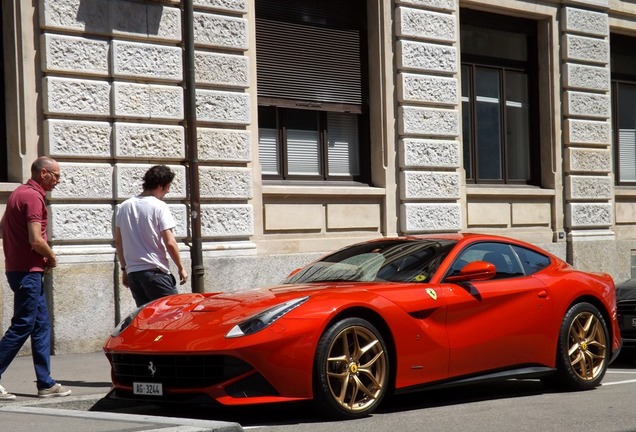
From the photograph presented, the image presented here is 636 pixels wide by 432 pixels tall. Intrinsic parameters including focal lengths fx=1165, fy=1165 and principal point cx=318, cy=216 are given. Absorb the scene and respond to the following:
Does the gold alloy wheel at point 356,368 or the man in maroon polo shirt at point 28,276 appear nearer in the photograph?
the gold alloy wheel at point 356,368

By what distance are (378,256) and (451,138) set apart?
28.7ft

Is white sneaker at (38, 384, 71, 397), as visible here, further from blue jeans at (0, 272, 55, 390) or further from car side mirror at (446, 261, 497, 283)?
car side mirror at (446, 261, 497, 283)

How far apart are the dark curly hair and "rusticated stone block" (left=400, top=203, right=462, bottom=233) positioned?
7492mm

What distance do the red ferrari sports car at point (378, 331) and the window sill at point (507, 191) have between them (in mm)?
8348

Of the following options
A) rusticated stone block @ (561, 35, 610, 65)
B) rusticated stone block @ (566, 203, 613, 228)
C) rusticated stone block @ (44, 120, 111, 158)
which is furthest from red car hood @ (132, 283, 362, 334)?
rusticated stone block @ (561, 35, 610, 65)

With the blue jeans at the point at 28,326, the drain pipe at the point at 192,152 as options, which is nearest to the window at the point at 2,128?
the drain pipe at the point at 192,152

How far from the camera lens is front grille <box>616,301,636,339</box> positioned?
11.7 meters

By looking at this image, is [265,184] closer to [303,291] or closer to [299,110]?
[299,110]

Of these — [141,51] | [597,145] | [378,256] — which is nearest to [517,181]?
[597,145]

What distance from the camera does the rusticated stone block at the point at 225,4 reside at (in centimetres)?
1441

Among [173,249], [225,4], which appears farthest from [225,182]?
[173,249]

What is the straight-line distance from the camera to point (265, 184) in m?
15.7

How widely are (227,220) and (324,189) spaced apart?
1.95 meters

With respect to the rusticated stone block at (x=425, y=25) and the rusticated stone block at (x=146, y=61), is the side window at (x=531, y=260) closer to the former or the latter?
the rusticated stone block at (x=146, y=61)
